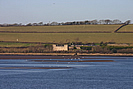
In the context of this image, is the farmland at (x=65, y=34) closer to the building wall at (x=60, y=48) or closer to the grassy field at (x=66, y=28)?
the grassy field at (x=66, y=28)

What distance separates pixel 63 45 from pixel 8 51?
862 inches

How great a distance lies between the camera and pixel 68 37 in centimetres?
15300

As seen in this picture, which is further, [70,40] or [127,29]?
[127,29]

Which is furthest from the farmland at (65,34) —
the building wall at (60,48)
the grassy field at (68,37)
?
the building wall at (60,48)

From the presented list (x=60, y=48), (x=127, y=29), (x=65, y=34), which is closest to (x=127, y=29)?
(x=127, y=29)

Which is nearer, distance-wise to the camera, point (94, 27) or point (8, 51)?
point (8, 51)

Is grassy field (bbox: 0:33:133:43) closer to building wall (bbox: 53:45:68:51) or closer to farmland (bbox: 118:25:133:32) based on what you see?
farmland (bbox: 118:25:133:32)

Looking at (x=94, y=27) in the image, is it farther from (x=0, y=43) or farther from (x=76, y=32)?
(x=0, y=43)

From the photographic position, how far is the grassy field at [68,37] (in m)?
146

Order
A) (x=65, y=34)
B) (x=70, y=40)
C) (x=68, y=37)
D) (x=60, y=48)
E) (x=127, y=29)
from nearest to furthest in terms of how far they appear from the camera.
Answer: (x=60, y=48) → (x=70, y=40) → (x=68, y=37) → (x=65, y=34) → (x=127, y=29)

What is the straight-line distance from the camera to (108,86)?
4556 cm

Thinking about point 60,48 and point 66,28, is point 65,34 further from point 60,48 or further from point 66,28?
point 60,48

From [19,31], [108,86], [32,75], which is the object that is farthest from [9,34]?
[108,86]

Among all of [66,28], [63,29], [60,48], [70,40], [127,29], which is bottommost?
[60,48]
